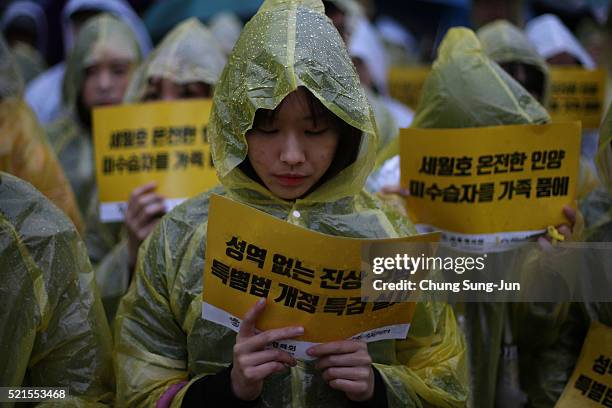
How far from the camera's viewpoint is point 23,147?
401 cm

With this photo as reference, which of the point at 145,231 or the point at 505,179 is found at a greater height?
the point at 505,179

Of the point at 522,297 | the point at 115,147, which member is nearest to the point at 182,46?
the point at 115,147

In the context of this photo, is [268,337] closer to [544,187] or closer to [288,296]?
[288,296]

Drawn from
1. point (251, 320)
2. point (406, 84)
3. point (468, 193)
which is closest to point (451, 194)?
point (468, 193)

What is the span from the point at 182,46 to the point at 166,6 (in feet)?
14.2

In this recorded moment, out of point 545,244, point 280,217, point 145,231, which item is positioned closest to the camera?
point 280,217

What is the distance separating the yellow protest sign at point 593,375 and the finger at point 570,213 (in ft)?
1.21

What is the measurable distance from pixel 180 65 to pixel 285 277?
2335mm

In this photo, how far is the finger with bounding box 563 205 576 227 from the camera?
324 cm

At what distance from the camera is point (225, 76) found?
9.03 feet

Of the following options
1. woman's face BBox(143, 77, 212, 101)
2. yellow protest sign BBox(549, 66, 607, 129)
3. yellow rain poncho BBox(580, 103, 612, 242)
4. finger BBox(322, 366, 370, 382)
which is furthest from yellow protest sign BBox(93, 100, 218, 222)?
yellow protest sign BBox(549, 66, 607, 129)

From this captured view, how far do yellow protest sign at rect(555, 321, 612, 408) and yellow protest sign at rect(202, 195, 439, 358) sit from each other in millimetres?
975

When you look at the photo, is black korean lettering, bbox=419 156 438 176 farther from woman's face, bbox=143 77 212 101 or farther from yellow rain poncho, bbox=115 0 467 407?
woman's face, bbox=143 77 212 101

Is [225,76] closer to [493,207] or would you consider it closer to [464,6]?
[493,207]
